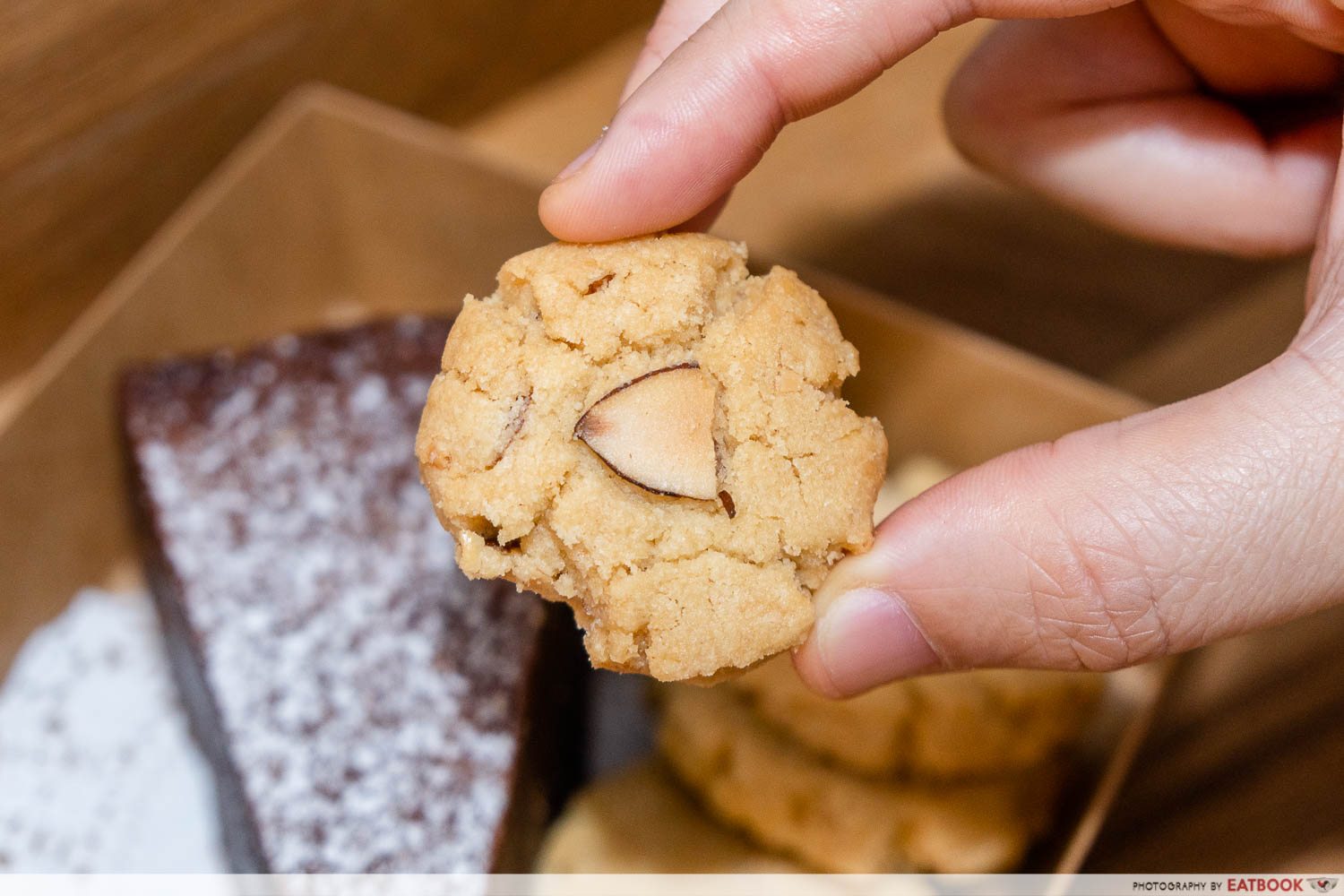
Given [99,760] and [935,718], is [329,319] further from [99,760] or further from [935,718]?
[935,718]

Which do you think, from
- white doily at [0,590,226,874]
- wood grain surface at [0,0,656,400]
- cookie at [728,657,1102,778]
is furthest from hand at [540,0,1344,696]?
white doily at [0,590,226,874]

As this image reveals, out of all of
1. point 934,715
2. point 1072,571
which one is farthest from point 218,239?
point 1072,571

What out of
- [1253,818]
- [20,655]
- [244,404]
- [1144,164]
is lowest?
[20,655]

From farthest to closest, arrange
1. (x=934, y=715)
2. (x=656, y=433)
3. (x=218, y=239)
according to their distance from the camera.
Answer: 1. (x=218, y=239)
2. (x=934, y=715)
3. (x=656, y=433)

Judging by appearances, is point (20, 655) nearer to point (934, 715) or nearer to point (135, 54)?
point (135, 54)

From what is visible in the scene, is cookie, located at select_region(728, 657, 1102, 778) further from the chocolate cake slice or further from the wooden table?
the chocolate cake slice
